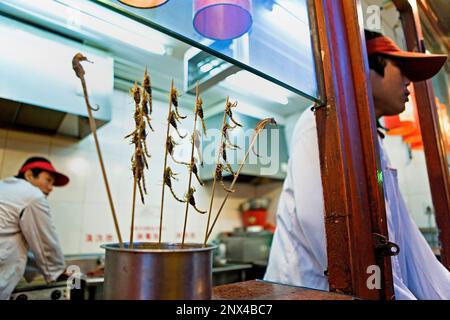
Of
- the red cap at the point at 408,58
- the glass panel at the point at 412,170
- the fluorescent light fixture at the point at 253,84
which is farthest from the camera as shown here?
the glass panel at the point at 412,170

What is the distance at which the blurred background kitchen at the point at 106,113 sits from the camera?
2025mm

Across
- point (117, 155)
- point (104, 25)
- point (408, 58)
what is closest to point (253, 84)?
point (104, 25)

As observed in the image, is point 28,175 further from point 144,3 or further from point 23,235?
point 144,3

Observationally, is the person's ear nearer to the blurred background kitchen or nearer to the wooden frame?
the blurred background kitchen

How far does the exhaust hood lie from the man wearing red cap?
0.58 meters

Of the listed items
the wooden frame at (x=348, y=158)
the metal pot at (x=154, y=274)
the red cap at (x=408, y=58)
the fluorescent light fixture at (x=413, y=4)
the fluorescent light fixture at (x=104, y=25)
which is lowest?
the metal pot at (x=154, y=274)

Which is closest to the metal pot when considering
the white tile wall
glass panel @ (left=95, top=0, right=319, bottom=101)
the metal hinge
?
glass panel @ (left=95, top=0, right=319, bottom=101)

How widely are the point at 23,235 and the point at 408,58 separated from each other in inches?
101

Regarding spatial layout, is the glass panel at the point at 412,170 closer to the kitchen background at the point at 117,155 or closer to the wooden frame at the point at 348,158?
the kitchen background at the point at 117,155

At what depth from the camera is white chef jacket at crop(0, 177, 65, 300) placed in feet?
6.23

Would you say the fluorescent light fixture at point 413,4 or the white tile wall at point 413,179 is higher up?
the fluorescent light fixture at point 413,4

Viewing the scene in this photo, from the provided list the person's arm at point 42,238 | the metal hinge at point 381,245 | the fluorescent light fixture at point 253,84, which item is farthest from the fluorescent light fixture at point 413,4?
the person's arm at point 42,238

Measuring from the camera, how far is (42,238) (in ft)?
6.75
